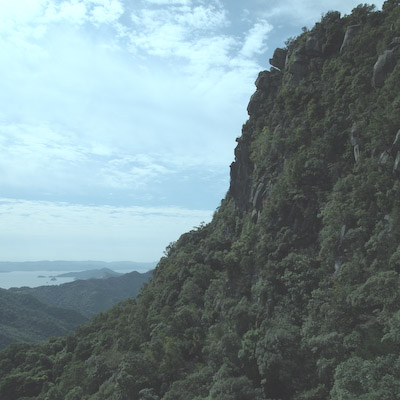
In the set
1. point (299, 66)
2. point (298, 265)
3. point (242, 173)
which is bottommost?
point (298, 265)

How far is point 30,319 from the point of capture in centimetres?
14350

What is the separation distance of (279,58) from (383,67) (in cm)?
2294

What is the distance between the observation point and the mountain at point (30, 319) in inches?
5009

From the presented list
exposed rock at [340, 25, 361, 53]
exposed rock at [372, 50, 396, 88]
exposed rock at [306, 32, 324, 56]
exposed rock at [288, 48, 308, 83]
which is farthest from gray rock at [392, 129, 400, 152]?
exposed rock at [306, 32, 324, 56]

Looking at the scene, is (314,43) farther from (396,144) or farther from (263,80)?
(396,144)

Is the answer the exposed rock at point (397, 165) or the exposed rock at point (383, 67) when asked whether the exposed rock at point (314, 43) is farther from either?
the exposed rock at point (397, 165)

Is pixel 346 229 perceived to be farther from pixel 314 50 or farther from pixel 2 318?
pixel 2 318

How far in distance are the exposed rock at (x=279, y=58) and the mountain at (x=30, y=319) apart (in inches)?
4477

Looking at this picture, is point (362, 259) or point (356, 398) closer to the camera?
point (356, 398)

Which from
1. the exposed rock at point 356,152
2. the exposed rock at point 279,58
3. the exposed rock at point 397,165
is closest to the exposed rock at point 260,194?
the exposed rock at point 356,152

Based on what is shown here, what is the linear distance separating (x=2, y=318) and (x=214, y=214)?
119 m

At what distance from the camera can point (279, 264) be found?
100 ft

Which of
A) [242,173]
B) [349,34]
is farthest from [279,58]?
[242,173]

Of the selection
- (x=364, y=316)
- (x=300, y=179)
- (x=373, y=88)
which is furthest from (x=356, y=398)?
(x=373, y=88)
